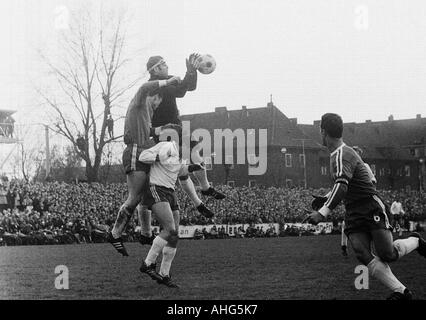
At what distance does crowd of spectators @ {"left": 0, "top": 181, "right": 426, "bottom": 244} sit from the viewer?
1792cm

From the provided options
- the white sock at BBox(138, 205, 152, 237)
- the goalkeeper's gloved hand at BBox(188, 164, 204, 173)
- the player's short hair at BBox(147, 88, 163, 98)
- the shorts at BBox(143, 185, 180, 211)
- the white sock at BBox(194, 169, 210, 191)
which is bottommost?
the white sock at BBox(138, 205, 152, 237)

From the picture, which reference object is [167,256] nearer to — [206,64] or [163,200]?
[163,200]

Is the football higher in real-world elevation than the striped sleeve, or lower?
higher

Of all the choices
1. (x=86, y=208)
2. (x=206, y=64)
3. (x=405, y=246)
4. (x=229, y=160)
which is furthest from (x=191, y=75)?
(x=86, y=208)

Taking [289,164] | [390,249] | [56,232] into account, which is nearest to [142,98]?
[390,249]

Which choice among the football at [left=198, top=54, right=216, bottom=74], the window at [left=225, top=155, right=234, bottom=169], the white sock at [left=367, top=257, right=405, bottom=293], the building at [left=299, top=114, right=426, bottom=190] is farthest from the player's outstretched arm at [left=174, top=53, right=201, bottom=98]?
the building at [left=299, top=114, right=426, bottom=190]

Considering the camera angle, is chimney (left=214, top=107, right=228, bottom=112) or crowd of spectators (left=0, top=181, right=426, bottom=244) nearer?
chimney (left=214, top=107, right=228, bottom=112)

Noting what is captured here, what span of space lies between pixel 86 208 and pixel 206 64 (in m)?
10.9

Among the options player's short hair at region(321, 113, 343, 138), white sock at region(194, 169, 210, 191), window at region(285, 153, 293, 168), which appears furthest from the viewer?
window at region(285, 153, 293, 168)

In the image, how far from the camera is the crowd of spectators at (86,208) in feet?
58.8

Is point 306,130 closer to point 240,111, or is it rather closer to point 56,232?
point 240,111

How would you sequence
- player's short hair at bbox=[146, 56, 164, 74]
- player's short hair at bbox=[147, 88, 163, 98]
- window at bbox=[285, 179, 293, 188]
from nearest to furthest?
player's short hair at bbox=[147, 88, 163, 98], player's short hair at bbox=[146, 56, 164, 74], window at bbox=[285, 179, 293, 188]

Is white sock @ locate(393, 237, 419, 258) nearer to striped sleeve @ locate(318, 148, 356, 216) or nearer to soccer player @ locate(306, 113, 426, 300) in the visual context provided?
soccer player @ locate(306, 113, 426, 300)

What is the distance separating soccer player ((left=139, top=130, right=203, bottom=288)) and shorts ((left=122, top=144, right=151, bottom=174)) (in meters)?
0.14
